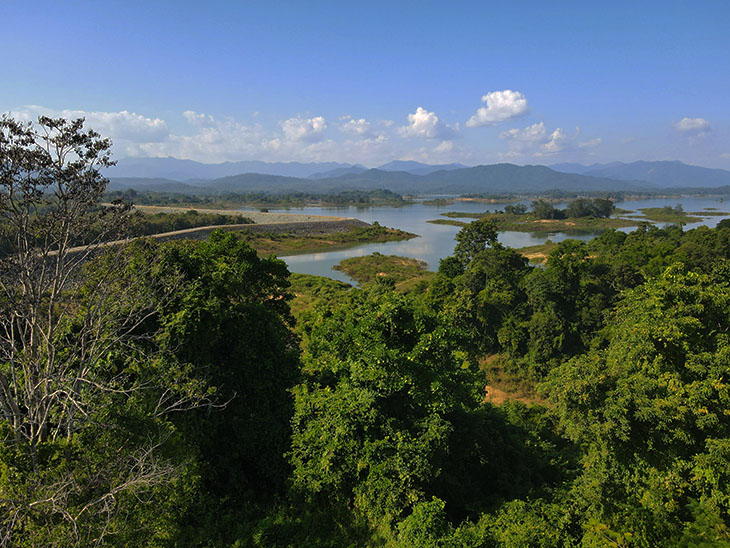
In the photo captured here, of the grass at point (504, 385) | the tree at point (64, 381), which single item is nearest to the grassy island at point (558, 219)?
the grass at point (504, 385)

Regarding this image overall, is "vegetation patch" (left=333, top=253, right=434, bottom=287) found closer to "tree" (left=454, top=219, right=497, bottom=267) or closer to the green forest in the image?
"tree" (left=454, top=219, right=497, bottom=267)

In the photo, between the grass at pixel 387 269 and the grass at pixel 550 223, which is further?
the grass at pixel 550 223

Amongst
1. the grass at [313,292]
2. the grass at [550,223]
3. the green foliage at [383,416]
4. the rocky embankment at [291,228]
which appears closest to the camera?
the green foliage at [383,416]

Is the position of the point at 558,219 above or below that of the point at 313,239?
above

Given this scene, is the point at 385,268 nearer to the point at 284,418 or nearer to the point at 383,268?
the point at 383,268

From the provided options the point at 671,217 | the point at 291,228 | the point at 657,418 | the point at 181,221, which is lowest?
the point at 657,418

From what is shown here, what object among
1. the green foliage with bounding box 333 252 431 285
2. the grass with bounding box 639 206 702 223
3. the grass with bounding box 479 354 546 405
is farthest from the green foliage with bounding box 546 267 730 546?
the grass with bounding box 639 206 702 223

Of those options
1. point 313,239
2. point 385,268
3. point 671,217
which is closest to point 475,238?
point 385,268

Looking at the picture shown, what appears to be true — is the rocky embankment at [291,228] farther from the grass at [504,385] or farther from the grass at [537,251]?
the grass at [504,385]
